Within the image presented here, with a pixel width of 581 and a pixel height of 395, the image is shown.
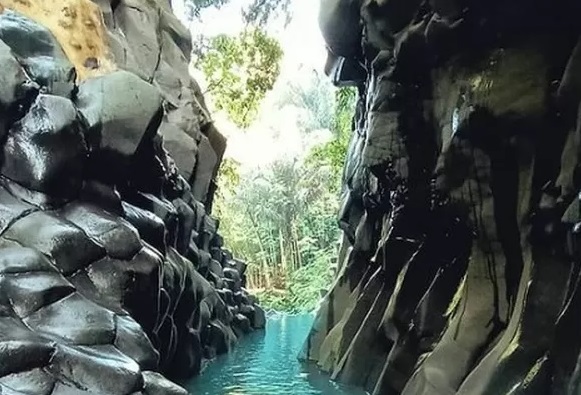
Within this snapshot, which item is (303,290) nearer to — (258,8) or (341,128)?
(341,128)

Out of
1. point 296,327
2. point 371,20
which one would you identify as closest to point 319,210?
point 296,327

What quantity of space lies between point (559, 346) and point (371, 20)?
5.69 meters

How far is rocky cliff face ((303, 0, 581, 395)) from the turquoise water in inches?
24.6

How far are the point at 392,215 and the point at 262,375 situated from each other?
11.2 feet

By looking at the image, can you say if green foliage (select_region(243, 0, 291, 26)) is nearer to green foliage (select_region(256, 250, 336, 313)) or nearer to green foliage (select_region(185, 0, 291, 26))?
green foliage (select_region(185, 0, 291, 26))

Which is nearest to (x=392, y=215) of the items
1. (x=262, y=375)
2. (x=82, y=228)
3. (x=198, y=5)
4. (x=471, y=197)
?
(x=471, y=197)

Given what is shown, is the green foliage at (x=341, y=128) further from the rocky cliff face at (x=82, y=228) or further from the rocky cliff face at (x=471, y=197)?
the rocky cliff face at (x=82, y=228)

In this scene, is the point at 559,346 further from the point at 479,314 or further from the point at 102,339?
the point at 102,339

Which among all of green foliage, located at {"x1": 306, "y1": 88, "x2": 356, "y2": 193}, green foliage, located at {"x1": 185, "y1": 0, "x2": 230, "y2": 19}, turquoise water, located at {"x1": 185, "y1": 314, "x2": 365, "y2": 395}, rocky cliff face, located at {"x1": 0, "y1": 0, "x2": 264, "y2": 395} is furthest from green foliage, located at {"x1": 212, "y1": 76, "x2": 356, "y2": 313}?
rocky cliff face, located at {"x1": 0, "y1": 0, "x2": 264, "y2": 395}

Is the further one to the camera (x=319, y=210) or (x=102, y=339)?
(x=319, y=210)

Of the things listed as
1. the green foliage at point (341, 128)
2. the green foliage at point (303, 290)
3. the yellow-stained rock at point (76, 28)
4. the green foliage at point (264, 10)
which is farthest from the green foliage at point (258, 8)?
the green foliage at point (303, 290)

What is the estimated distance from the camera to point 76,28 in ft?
42.6

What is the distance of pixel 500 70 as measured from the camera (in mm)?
7629

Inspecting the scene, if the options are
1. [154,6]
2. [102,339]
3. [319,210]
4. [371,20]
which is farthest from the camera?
[319,210]
